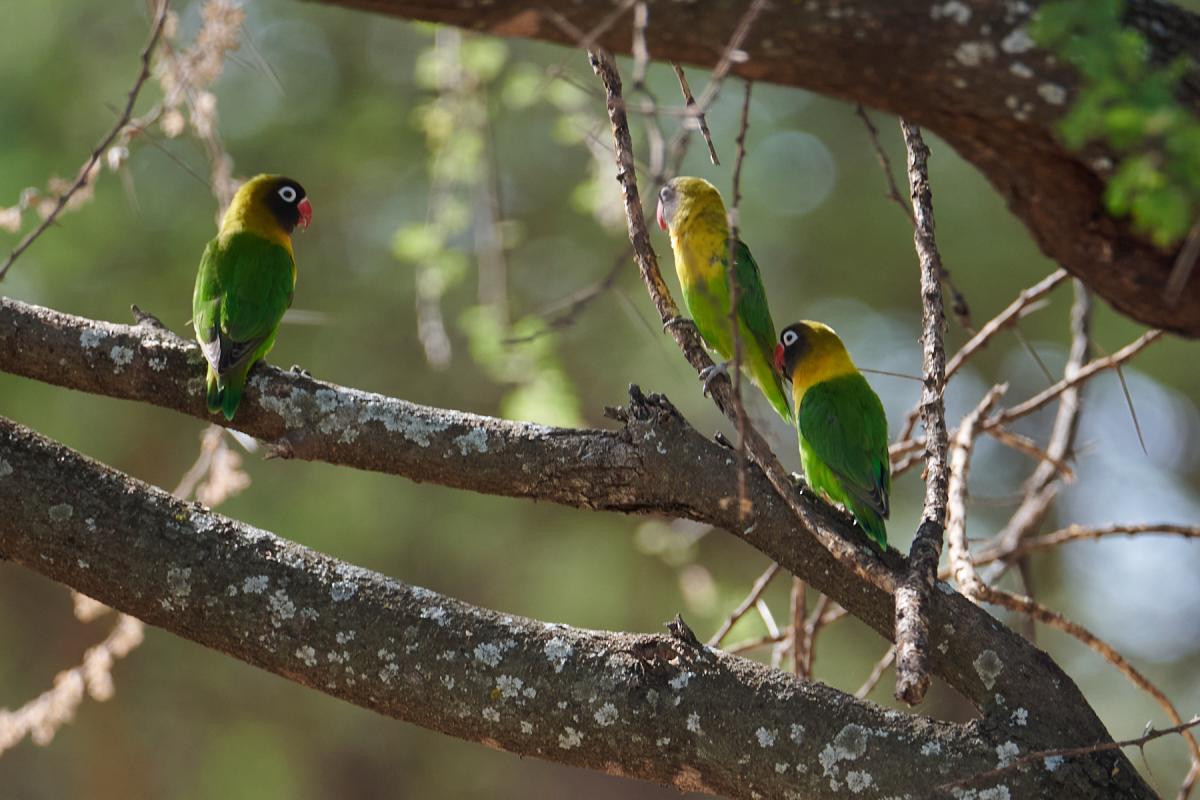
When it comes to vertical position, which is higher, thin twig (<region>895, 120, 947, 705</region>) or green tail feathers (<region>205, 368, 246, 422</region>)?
thin twig (<region>895, 120, 947, 705</region>)

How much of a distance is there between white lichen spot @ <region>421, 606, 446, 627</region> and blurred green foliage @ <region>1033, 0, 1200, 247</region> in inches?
57.6

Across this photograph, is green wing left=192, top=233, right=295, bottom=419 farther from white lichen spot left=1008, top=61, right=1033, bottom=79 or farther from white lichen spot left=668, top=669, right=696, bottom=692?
white lichen spot left=1008, top=61, right=1033, bottom=79

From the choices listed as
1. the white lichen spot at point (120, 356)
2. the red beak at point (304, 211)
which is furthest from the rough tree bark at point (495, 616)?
the red beak at point (304, 211)

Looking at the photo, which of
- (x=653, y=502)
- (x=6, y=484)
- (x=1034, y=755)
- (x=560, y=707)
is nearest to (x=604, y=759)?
(x=560, y=707)

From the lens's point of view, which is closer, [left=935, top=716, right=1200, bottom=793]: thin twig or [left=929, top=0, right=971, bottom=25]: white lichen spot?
[left=929, top=0, right=971, bottom=25]: white lichen spot

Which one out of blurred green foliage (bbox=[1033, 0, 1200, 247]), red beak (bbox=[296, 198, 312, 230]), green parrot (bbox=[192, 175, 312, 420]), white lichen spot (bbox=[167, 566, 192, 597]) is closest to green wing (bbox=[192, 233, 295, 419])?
green parrot (bbox=[192, 175, 312, 420])

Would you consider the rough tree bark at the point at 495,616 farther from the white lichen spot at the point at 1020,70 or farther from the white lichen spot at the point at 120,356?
the white lichen spot at the point at 1020,70

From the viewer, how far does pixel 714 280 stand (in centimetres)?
394

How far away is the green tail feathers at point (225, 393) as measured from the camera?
2721 mm

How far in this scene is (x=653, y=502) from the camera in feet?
8.25

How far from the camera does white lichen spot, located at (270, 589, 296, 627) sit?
7.70 ft

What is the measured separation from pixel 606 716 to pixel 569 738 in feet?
0.29

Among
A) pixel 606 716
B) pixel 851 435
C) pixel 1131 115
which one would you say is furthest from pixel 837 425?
pixel 1131 115

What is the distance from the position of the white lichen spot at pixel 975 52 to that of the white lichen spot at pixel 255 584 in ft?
5.37
